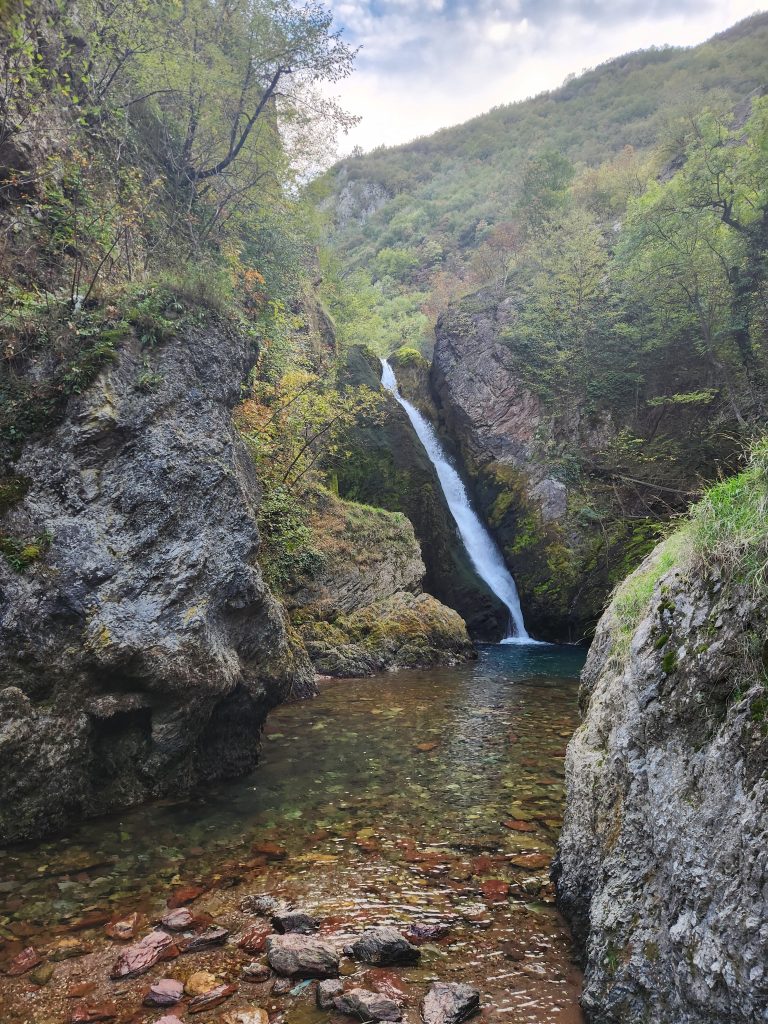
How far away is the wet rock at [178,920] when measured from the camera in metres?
3.95

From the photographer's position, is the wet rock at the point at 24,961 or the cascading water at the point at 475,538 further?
the cascading water at the point at 475,538

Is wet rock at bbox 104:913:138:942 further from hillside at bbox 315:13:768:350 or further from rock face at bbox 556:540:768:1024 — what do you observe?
hillside at bbox 315:13:768:350

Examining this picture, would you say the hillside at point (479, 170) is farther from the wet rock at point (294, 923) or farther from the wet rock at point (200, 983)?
the wet rock at point (200, 983)

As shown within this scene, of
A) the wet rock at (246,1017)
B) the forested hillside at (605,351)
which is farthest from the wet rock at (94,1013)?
the forested hillside at (605,351)

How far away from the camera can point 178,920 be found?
400 cm

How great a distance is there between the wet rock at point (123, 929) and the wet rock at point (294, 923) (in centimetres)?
102

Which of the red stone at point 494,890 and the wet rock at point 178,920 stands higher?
the wet rock at point 178,920

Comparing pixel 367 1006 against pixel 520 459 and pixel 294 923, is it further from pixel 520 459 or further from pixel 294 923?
pixel 520 459

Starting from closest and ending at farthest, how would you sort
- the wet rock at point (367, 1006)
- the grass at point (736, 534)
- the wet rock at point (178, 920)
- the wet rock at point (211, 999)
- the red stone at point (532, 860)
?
the grass at point (736, 534) → the wet rock at point (367, 1006) → the wet rock at point (211, 999) → the wet rock at point (178, 920) → the red stone at point (532, 860)

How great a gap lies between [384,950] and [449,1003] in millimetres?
616

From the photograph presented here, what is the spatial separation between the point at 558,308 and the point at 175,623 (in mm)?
25221

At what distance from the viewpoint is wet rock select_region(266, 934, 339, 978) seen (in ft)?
11.4

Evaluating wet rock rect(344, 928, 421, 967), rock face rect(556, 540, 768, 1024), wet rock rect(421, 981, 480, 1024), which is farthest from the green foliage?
rock face rect(556, 540, 768, 1024)

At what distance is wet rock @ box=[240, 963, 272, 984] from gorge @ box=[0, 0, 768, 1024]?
2 cm
